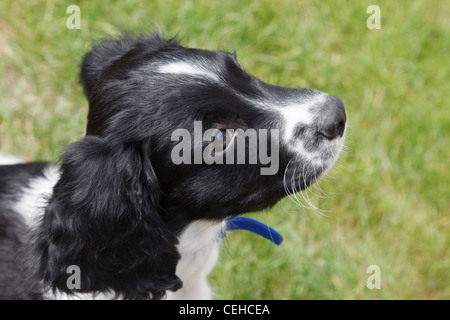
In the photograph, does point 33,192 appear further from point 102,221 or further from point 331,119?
point 331,119

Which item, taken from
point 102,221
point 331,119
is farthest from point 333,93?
point 102,221

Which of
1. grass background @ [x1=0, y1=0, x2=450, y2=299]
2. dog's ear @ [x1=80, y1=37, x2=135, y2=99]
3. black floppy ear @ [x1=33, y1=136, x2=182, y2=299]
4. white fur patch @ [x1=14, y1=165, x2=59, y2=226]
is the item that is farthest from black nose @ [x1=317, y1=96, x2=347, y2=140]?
white fur patch @ [x1=14, y1=165, x2=59, y2=226]

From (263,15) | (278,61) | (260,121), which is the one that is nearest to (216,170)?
(260,121)

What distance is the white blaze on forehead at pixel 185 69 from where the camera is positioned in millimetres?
2480

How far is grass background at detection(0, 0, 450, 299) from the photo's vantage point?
3910mm

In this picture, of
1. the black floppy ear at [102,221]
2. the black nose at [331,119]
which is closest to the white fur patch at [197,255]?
the black floppy ear at [102,221]

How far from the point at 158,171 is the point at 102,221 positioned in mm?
325

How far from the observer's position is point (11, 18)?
4.50m

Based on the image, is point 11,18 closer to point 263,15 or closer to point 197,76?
point 263,15

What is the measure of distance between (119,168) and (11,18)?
265 cm

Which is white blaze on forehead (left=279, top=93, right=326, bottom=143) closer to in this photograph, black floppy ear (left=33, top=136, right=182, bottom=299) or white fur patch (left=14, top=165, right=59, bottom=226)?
black floppy ear (left=33, top=136, right=182, bottom=299)

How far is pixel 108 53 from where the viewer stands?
2.98 metres

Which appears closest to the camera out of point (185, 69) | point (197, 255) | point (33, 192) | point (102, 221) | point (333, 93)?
point (102, 221)

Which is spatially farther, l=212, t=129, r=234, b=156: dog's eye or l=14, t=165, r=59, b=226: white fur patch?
l=14, t=165, r=59, b=226: white fur patch
